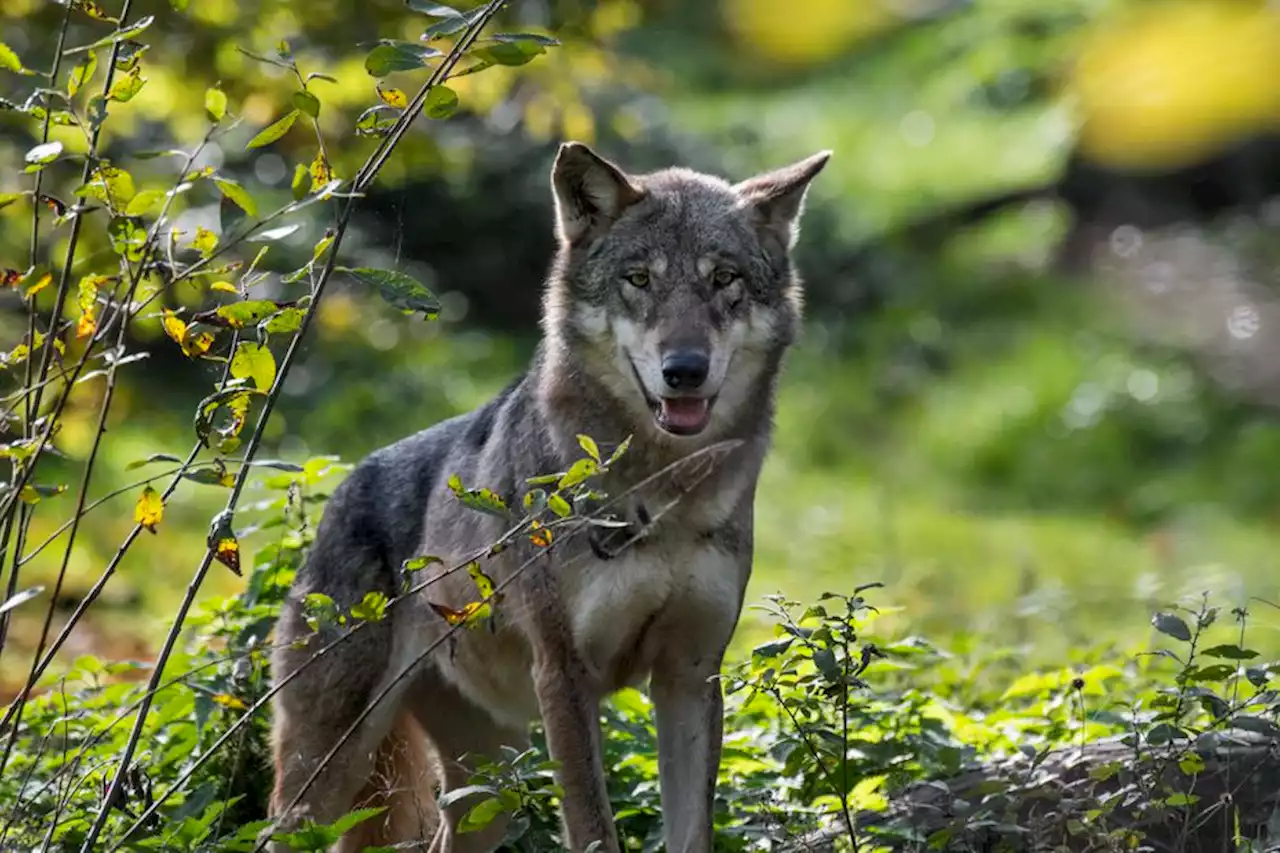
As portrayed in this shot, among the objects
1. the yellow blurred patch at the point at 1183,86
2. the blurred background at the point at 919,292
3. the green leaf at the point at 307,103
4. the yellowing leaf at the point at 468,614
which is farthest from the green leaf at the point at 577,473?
the yellow blurred patch at the point at 1183,86

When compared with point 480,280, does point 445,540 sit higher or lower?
lower

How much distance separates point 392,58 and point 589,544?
1.79 m

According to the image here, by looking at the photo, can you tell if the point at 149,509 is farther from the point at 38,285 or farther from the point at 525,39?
the point at 525,39

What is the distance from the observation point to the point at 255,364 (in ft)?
11.6

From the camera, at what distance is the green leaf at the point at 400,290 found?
3518 millimetres

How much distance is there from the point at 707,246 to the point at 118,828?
7.19 feet

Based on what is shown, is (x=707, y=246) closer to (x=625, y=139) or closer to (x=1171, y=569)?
(x=1171, y=569)

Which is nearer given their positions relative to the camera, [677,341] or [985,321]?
[677,341]

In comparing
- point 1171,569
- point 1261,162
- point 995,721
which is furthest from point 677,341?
point 1261,162

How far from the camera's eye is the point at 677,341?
4871 millimetres

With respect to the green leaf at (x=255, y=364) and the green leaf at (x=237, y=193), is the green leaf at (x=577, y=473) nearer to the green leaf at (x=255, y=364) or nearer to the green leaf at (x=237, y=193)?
the green leaf at (x=255, y=364)

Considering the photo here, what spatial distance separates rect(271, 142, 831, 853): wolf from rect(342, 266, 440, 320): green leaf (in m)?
1.12

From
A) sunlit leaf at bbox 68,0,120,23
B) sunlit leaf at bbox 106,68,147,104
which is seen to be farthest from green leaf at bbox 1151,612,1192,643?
sunlit leaf at bbox 68,0,120,23

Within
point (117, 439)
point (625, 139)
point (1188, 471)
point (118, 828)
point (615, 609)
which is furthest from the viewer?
point (625, 139)
